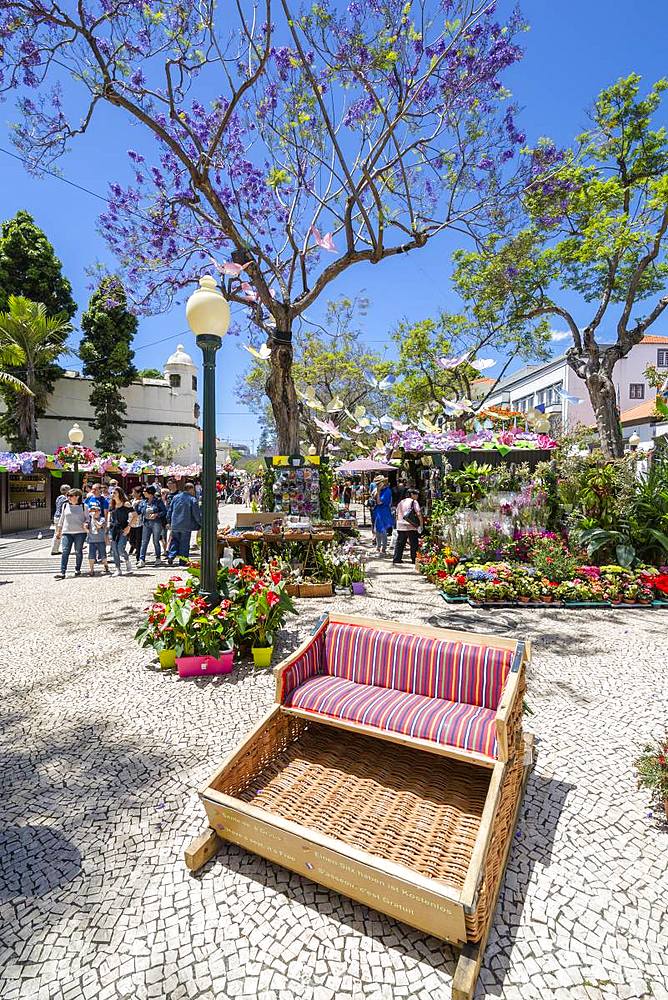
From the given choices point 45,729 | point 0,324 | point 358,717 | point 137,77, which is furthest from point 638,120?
point 0,324

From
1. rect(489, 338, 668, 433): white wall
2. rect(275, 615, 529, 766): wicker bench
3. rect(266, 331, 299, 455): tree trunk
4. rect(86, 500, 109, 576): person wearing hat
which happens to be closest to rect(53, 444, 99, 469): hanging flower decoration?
rect(86, 500, 109, 576): person wearing hat

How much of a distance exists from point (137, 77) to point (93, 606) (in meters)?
8.81

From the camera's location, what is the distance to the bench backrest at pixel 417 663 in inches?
112

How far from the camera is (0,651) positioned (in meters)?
5.42

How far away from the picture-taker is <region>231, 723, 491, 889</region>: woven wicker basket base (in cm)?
226

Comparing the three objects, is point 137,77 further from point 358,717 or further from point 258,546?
point 358,717

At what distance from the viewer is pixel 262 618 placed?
491 cm

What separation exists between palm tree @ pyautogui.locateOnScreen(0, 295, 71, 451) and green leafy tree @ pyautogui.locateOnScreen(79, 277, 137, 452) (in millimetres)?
2930

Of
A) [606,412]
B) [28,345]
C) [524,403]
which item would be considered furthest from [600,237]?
[524,403]

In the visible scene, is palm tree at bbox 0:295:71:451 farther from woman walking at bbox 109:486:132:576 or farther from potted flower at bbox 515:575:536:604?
potted flower at bbox 515:575:536:604

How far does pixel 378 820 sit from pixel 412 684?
2.59ft

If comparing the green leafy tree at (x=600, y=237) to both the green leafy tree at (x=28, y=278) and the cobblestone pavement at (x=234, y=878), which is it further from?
the green leafy tree at (x=28, y=278)

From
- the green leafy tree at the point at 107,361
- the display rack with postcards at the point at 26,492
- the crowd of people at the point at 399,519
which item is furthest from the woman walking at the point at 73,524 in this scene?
the green leafy tree at the point at 107,361

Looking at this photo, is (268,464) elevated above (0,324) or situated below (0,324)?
below
